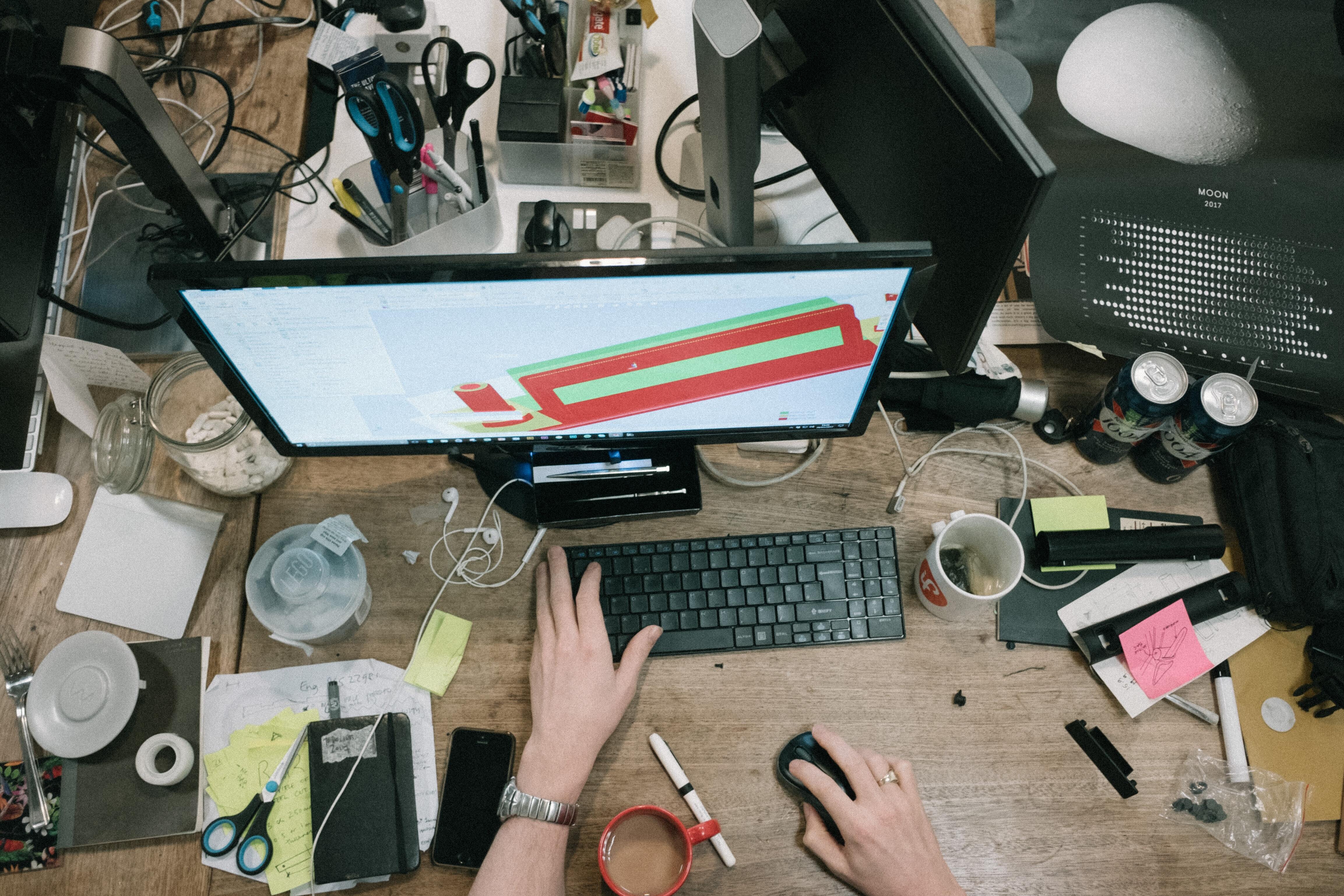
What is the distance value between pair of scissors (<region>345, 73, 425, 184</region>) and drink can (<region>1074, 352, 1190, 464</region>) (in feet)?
2.73

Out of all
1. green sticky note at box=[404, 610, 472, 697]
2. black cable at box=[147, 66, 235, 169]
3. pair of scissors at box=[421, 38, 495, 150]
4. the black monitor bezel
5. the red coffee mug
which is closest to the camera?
the black monitor bezel

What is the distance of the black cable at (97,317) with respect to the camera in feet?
3.11

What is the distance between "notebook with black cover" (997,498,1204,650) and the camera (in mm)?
893

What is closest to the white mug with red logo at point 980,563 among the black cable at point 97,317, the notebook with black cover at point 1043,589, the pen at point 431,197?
the notebook with black cover at point 1043,589

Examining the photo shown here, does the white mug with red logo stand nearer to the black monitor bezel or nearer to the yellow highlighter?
the black monitor bezel

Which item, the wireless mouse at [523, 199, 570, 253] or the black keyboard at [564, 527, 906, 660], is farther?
the wireless mouse at [523, 199, 570, 253]

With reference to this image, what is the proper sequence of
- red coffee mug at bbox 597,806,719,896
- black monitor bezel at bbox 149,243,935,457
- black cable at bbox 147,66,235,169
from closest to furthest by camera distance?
Result: black monitor bezel at bbox 149,243,935,457 → red coffee mug at bbox 597,806,719,896 → black cable at bbox 147,66,235,169

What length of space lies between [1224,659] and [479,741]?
0.82 meters

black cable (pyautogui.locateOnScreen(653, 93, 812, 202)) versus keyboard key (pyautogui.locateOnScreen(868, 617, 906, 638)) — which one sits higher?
black cable (pyautogui.locateOnScreen(653, 93, 812, 202))

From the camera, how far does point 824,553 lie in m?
0.91

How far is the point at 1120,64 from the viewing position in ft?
3.54

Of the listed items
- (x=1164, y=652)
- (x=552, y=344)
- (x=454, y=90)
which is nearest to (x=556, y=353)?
(x=552, y=344)

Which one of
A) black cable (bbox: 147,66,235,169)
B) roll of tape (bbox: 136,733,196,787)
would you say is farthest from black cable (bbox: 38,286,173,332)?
roll of tape (bbox: 136,733,196,787)

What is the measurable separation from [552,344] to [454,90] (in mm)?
480
